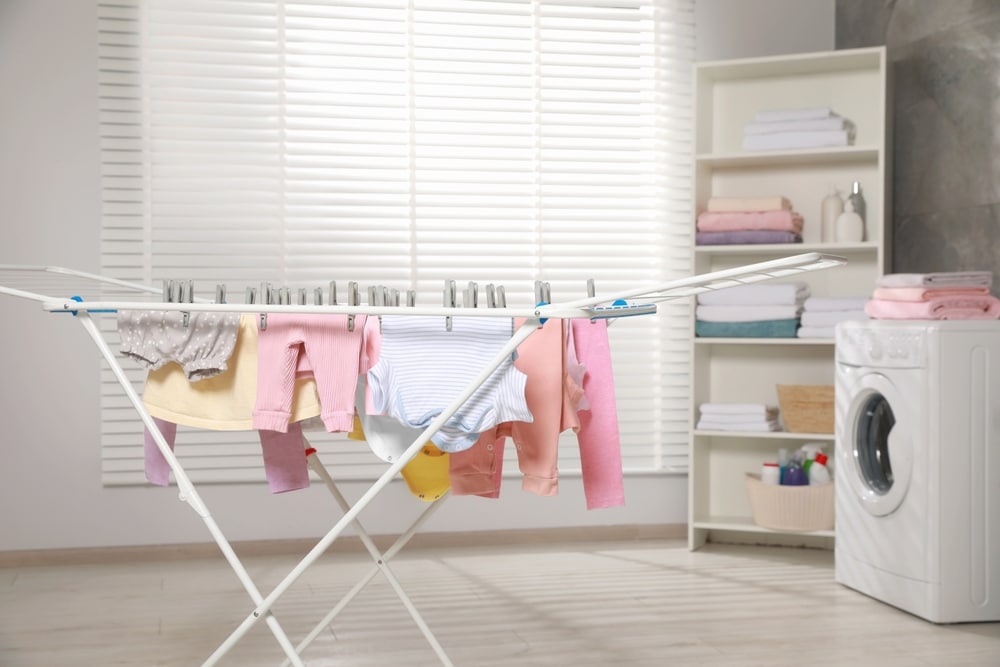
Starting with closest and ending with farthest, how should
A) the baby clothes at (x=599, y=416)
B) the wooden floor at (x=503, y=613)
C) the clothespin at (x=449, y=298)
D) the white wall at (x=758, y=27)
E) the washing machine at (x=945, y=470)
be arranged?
the clothespin at (x=449, y=298) < the baby clothes at (x=599, y=416) < the wooden floor at (x=503, y=613) < the washing machine at (x=945, y=470) < the white wall at (x=758, y=27)

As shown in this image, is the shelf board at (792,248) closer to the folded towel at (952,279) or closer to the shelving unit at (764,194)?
the shelving unit at (764,194)

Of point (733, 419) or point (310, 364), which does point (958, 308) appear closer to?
point (733, 419)

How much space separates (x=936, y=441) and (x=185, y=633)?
227 cm

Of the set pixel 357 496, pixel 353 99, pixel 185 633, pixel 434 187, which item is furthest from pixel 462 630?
pixel 353 99

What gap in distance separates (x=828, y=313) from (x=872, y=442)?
0.61m

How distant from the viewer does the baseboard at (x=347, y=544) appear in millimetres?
3721

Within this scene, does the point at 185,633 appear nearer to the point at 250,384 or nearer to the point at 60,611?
the point at 60,611

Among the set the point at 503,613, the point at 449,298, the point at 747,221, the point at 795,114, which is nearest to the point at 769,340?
the point at 747,221

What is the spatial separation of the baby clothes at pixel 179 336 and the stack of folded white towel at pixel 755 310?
2.29m

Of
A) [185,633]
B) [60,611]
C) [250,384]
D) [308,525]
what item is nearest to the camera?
[250,384]

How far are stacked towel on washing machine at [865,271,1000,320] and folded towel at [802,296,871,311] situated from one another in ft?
1.78

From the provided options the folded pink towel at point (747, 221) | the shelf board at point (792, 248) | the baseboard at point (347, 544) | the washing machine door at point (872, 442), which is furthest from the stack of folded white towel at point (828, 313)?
the baseboard at point (347, 544)

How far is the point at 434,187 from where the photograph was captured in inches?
156

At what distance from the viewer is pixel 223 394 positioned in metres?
2.02
